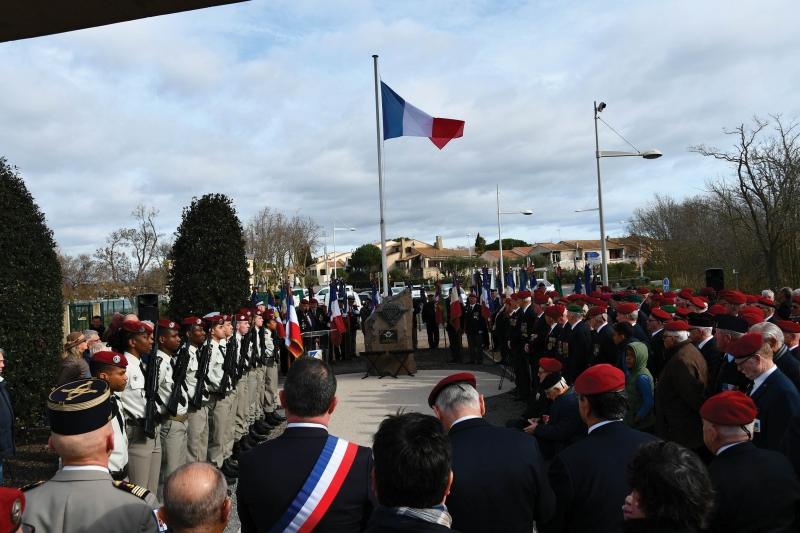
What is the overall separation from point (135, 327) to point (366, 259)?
218ft

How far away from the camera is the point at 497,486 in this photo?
2.74 m

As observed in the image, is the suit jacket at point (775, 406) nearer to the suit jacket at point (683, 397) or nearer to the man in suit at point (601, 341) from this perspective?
the suit jacket at point (683, 397)

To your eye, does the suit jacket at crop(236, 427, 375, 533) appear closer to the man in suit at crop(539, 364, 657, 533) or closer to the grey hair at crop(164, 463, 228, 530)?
the grey hair at crop(164, 463, 228, 530)

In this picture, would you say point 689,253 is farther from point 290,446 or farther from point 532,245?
point 532,245

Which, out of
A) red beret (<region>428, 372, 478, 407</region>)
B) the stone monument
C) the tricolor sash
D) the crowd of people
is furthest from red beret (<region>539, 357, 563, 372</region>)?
the stone monument

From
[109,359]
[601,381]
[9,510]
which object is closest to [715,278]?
[601,381]

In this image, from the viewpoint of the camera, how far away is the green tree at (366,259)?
235ft

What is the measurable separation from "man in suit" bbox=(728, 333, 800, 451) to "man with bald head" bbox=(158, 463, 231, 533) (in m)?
3.57

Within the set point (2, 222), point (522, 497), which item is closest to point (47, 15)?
point (522, 497)

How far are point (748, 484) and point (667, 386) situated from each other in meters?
2.74

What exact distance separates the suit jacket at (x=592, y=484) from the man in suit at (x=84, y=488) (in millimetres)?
1941

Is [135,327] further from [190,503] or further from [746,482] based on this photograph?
[746,482]

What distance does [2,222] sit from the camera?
7.60m

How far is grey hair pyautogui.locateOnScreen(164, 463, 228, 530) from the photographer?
7.00 feet
